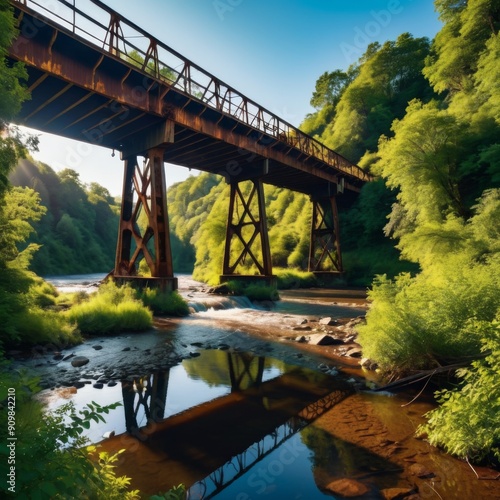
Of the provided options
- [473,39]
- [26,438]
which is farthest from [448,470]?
[473,39]

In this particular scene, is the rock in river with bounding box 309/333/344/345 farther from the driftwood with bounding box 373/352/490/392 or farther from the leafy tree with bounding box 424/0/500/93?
the leafy tree with bounding box 424/0/500/93

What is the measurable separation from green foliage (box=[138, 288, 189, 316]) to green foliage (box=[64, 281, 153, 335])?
1.35 metres

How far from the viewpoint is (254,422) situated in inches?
156

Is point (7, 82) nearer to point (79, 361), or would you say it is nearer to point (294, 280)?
point (79, 361)

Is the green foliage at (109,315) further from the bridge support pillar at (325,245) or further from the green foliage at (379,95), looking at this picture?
the green foliage at (379,95)

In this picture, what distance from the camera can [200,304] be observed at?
544 inches

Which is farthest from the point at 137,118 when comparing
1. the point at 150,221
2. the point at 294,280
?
the point at 294,280

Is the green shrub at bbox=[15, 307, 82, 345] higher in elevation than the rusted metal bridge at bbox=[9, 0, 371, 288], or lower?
lower

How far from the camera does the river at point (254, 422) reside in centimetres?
285

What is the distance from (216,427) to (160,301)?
835cm

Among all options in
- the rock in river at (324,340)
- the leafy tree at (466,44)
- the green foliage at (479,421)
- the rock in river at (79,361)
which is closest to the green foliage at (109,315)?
the rock in river at (79,361)

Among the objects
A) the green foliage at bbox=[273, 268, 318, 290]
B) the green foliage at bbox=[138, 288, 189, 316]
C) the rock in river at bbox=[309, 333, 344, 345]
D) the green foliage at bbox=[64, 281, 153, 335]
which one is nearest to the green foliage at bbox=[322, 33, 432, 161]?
the green foliage at bbox=[273, 268, 318, 290]

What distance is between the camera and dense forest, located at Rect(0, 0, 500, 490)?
163 inches

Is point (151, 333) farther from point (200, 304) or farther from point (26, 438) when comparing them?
point (26, 438)
